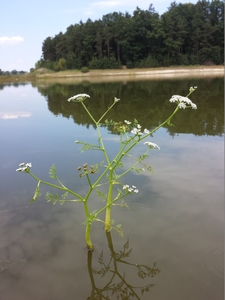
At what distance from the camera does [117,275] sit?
13.2 ft

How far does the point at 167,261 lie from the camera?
166 inches

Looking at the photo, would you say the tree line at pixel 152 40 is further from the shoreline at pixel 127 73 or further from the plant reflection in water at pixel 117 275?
the plant reflection in water at pixel 117 275

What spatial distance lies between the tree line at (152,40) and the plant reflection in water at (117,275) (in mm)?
72542

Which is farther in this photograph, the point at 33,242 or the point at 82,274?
the point at 33,242

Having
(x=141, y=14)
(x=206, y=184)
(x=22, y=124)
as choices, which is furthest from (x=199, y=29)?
(x=206, y=184)

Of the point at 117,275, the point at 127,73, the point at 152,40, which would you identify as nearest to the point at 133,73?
the point at 127,73

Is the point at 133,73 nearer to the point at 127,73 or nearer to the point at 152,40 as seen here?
the point at 127,73

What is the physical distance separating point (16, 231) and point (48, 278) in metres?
1.28

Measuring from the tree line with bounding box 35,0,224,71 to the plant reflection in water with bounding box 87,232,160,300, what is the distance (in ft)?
238

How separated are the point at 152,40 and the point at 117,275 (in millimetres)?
82921

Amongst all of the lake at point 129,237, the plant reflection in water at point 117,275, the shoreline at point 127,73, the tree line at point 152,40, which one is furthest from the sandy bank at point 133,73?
the plant reflection in water at point 117,275

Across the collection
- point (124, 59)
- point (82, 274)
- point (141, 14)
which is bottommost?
point (82, 274)

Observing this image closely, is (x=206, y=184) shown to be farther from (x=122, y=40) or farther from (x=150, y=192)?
(x=122, y=40)

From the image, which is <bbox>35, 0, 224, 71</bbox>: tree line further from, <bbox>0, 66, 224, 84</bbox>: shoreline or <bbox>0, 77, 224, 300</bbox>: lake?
<bbox>0, 77, 224, 300</bbox>: lake
